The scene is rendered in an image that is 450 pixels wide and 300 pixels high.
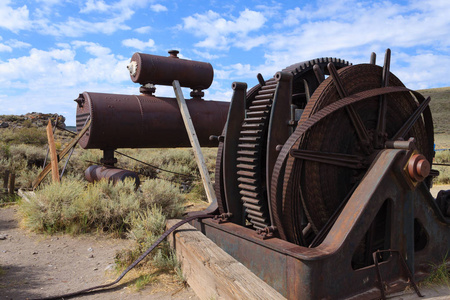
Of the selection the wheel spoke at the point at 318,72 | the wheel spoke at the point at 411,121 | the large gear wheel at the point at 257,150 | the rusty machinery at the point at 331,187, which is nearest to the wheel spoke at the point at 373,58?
the rusty machinery at the point at 331,187

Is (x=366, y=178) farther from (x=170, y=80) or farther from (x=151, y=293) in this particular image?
(x=170, y=80)

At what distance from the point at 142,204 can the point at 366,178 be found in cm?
384

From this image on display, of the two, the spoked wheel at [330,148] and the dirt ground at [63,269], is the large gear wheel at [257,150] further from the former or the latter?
the dirt ground at [63,269]

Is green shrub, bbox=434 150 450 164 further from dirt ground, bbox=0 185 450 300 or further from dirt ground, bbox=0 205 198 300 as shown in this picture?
dirt ground, bbox=0 205 198 300

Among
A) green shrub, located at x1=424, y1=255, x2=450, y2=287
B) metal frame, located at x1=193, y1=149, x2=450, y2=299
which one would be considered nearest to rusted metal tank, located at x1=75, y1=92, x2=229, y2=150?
metal frame, located at x1=193, y1=149, x2=450, y2=299

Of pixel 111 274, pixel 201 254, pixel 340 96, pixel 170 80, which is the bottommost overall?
pixel 111 274

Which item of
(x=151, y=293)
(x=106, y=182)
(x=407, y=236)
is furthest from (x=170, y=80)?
(x=407, y=236)

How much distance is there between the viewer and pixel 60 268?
383cm

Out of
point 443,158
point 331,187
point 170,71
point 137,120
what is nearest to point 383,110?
point 331,187

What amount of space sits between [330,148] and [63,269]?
2939mm

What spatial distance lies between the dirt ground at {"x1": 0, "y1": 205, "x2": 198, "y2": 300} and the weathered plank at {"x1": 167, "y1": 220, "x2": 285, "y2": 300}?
21 cm

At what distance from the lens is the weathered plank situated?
221cm

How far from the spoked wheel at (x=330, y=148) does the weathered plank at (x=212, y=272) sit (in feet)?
1.48

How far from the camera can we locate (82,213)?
5.13 meters
